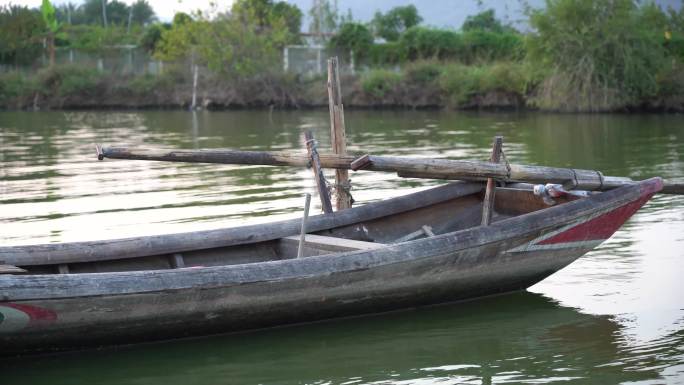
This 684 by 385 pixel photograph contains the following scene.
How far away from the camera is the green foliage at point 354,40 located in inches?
1767

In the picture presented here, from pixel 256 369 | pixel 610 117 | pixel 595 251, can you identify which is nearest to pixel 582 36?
pixel 610 117

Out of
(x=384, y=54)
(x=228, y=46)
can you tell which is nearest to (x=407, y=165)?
(x=228, y=46)

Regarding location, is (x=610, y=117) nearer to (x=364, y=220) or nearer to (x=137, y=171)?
(x=137, y=171)

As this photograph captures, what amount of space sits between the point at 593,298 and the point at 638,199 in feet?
2.97

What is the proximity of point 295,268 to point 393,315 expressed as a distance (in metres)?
1.26

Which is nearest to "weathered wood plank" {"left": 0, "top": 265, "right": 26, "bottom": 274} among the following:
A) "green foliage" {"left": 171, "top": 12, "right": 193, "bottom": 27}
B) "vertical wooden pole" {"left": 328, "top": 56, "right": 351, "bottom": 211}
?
"vertical wooden pole" {"left": 328, "top": 56, "right": 351, "bottom": 211}

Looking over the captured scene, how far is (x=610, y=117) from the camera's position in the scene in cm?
3048

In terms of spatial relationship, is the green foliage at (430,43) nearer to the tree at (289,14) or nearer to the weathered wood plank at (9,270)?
the tree at (289,14)

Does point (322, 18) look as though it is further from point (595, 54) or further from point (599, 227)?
point (599, 227)

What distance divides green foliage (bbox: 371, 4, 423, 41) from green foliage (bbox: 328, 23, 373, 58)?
8.81 m

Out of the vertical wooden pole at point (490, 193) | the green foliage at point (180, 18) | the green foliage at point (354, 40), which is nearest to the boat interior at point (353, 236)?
the vertical wooden pole at point (490, 193)

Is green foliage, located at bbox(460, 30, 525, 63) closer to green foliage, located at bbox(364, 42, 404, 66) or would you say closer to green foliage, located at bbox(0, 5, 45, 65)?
green foliage, located at bbox(364, 42, 404, 66)

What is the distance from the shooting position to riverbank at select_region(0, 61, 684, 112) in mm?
35250

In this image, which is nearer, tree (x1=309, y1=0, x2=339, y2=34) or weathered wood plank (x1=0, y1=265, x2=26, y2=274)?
weathered wood plank (x1=0, y1=265, x2=26, y2=274)
